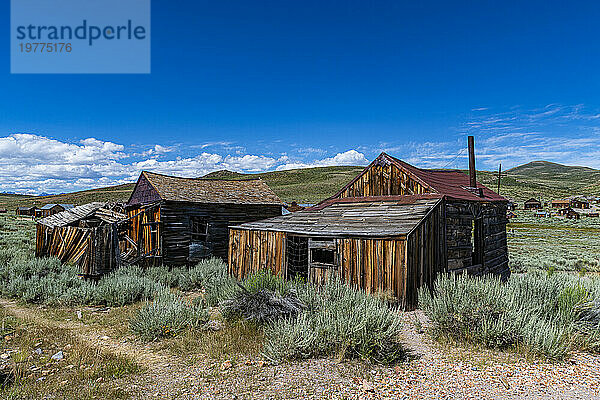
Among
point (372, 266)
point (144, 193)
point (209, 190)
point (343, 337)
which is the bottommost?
point (343, 337)

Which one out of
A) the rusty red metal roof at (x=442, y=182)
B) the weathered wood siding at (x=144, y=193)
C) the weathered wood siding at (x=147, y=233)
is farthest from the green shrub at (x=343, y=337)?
the weathered wood siding at (x=144, y=193)

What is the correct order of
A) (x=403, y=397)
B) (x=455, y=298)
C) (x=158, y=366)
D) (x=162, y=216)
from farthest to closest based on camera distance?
(x=162, y=216)
(x=455, y=298)
(x=158, y=366)
(x=403, y=397)

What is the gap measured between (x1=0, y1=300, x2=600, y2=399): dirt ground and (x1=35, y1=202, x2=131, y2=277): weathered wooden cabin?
7394mm

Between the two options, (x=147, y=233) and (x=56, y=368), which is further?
(x=147, y=233)

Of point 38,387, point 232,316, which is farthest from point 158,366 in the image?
point 232,316

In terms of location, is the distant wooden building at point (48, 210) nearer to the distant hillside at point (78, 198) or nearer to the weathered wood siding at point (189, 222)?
the distant hillside at point (78, 198)

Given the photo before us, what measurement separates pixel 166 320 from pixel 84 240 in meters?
7.62

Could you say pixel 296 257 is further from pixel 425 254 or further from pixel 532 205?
pixel 532 205

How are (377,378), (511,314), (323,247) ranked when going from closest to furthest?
(377,378) < (511,314) < (323,247)

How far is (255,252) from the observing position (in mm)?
11602

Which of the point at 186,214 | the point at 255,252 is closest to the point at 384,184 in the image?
the point at 255,252

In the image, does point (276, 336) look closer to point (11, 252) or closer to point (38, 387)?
point (38, 387)

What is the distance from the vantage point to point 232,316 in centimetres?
771

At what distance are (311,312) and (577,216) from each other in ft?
217
